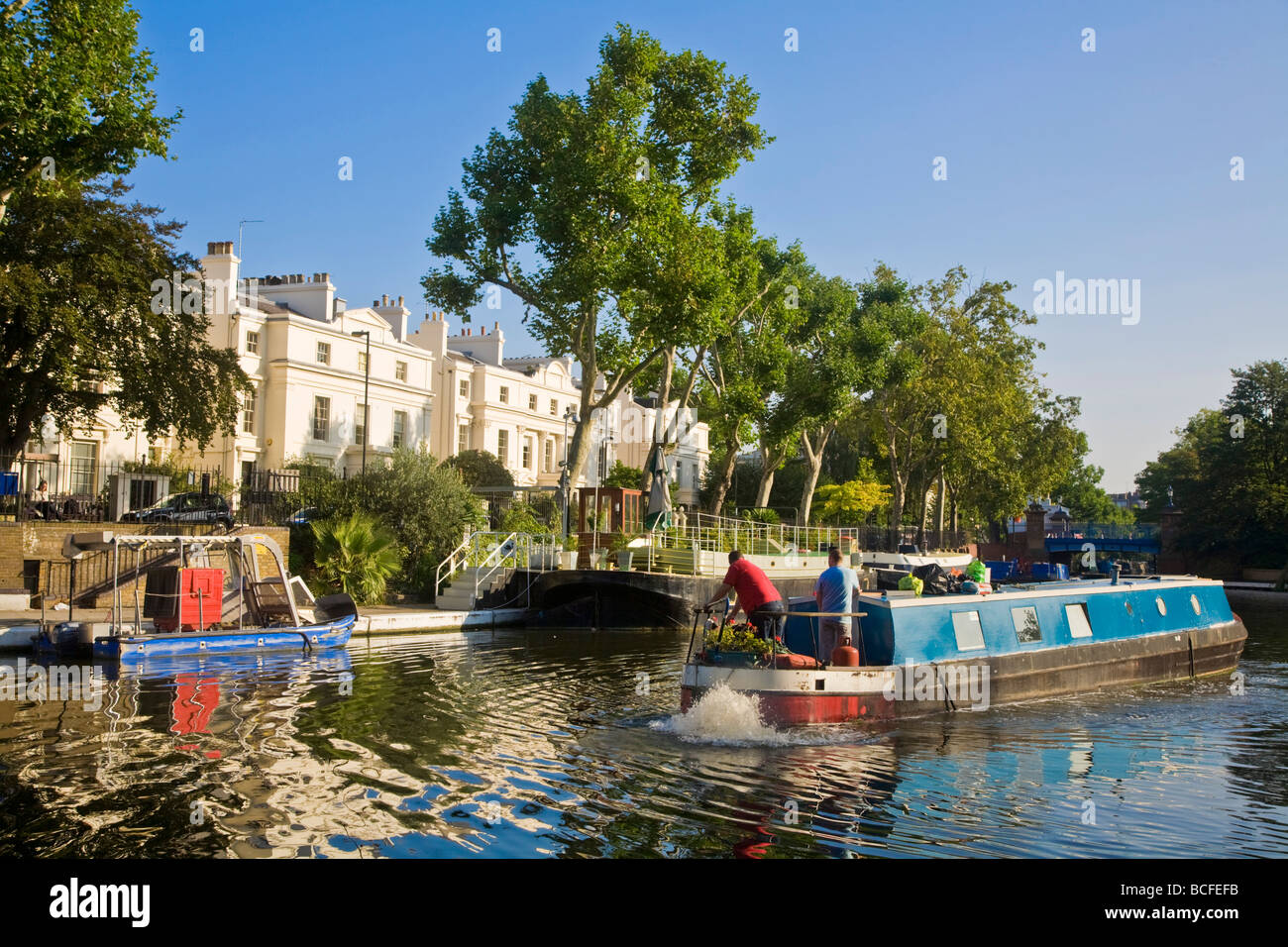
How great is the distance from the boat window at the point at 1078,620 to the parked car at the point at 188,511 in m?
18.8

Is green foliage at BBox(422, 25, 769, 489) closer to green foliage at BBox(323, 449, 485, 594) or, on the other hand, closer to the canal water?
green foliage at BBox(323, 449, 485, 594)

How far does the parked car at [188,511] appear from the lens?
2708 cm

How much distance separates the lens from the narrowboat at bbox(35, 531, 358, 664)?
61.9ft

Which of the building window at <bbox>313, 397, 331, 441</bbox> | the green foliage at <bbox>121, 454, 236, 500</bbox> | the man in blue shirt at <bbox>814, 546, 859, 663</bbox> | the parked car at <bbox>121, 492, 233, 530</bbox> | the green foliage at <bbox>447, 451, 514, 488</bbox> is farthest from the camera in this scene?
the green foliage at <bbox>447, 451, 514, 488</bbox>

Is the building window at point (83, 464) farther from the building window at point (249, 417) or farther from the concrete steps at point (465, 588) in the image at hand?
the concrete steps at point (465, 588)

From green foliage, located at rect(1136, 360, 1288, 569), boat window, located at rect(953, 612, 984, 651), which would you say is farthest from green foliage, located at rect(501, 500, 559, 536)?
green foliage, located at rect(1136, 360, 1288, 569)

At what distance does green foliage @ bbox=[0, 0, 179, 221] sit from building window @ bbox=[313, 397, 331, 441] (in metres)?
24.5

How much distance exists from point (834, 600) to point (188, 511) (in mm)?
21010

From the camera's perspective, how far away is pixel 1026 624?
57.1ft

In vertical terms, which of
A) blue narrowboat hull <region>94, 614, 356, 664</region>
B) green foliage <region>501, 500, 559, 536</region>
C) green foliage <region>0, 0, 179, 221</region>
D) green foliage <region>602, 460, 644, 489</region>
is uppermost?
green foliage <region>0, 0, 179, 221</region>

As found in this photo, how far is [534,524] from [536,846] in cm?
2677

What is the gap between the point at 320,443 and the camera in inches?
1875

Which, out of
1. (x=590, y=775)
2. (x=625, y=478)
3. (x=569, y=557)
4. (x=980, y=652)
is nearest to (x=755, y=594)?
(x=590, y=775)

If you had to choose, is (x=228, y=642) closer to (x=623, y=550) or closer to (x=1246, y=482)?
(x=623, y=550)
